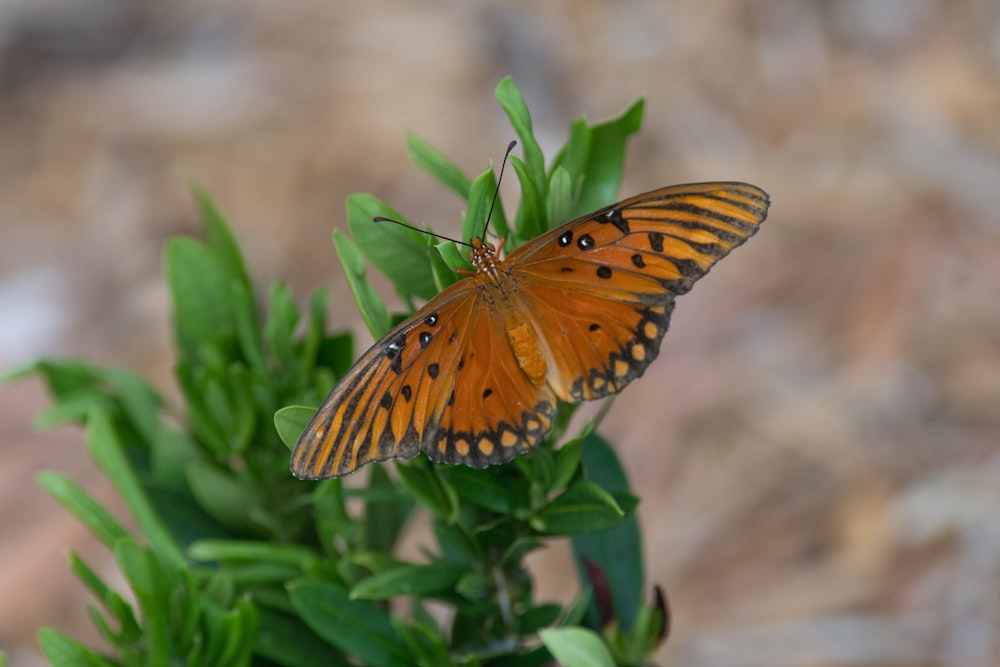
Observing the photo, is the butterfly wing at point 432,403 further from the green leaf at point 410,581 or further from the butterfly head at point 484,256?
the green leaf at point 410,581

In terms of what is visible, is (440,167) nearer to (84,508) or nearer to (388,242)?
(388,242)

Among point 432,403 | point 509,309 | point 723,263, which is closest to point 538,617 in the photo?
point 432,403

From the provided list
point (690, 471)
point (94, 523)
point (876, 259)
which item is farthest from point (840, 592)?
point (94, 523)

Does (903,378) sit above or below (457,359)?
above

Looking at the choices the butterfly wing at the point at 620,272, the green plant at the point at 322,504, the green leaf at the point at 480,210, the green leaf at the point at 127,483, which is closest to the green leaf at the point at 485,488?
the green plant at the point at 322,504

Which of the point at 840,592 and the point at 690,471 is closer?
the point at 840,592

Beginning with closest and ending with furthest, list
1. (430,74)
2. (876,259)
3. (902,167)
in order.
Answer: (876,259) → (902,167) → (430,74)

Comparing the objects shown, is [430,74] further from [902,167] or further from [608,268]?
[608,268]
